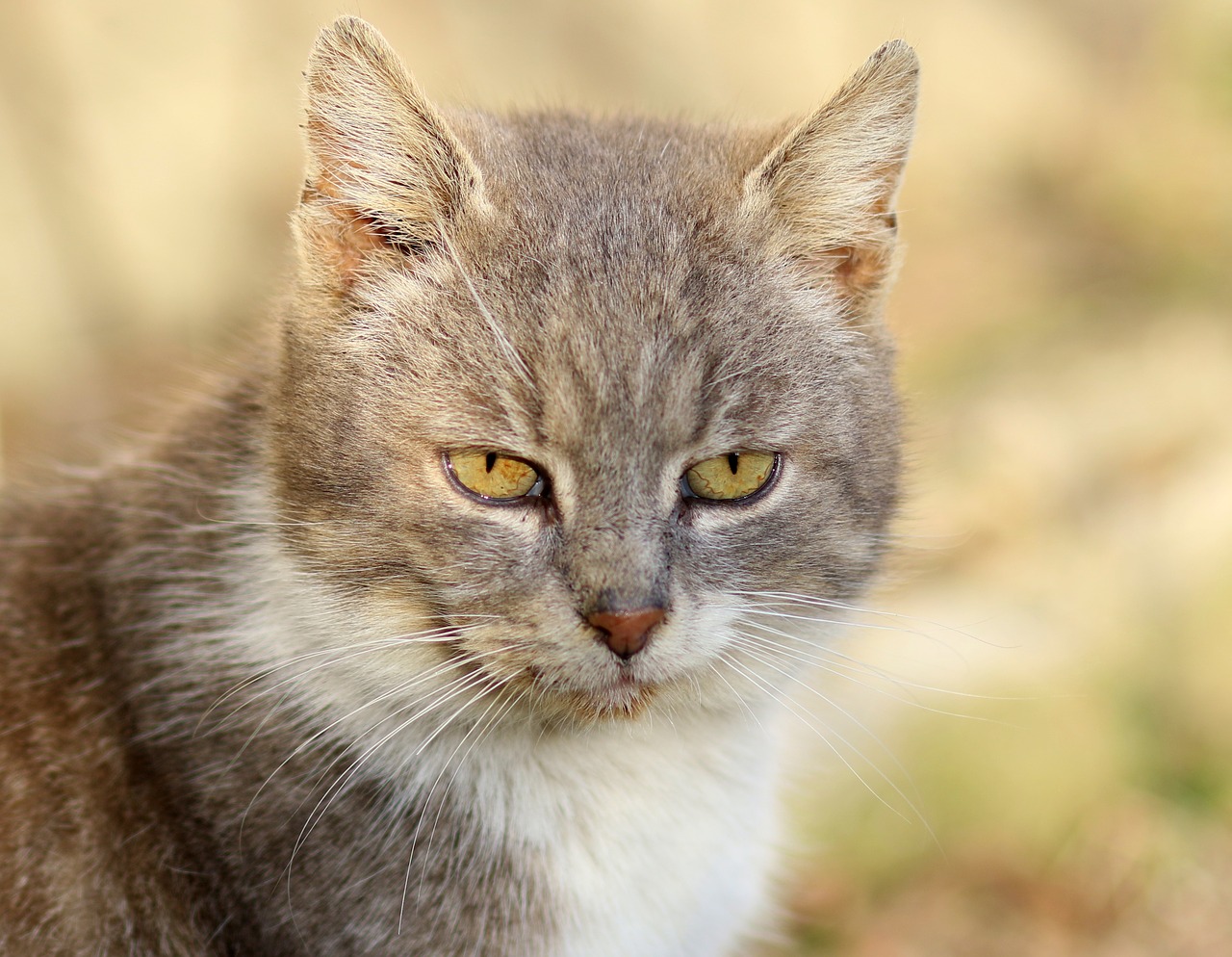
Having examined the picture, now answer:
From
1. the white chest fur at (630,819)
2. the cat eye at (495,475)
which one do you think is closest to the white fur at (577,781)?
the white chest fur at (630,819)

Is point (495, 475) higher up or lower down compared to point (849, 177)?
lower down

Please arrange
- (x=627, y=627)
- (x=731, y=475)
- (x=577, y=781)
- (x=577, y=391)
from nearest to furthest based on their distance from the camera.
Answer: (x=627, y=627) → (x=577, y=391) → (x=731, y=475) → (x=577, y=781)

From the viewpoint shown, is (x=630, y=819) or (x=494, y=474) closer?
(x=494, y=474)

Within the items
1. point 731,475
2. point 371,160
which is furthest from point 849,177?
point 371,160

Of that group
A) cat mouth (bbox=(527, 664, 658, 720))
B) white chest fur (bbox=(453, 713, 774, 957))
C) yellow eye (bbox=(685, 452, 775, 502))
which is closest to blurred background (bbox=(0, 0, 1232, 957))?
white chest fur (bbox=(453, 713, 774, 957))

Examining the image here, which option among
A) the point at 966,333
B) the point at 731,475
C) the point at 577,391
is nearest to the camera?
the point at 577,391

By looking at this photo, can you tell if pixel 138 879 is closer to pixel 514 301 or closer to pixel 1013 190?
pixel 514 301

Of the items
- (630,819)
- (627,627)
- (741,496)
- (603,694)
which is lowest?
(630,819)

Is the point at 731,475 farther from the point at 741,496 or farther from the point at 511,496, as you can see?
the point at 511,496
